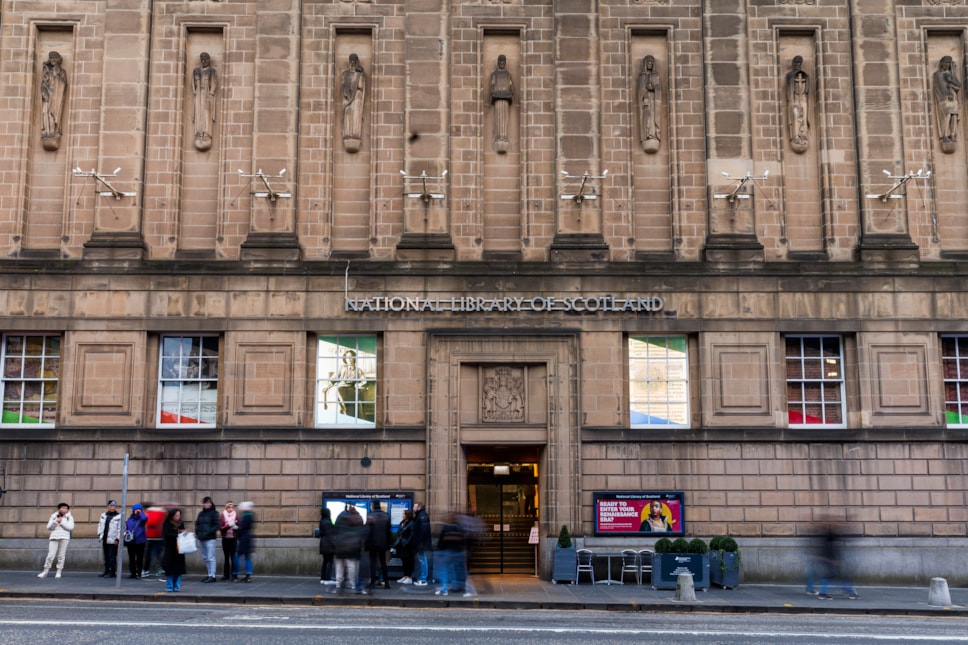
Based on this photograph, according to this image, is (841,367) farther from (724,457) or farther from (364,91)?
(364,91)

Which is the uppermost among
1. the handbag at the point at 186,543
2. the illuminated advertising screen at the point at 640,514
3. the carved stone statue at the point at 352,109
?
the carved stone statue at the point at 352,109

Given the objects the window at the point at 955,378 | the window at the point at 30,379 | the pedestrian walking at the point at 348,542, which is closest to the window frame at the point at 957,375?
the window at the point at 955,378

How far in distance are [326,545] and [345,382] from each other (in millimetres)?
5439

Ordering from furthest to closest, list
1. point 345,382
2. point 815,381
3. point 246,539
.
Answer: point 815,381, point 345,382, point 246,539

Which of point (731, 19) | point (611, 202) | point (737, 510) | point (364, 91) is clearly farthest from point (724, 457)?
point (364, 91)

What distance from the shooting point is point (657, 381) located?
84.5ft

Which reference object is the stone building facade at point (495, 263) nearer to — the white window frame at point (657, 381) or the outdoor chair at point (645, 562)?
the white window frame at point (657, 381)

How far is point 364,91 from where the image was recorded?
26406mm

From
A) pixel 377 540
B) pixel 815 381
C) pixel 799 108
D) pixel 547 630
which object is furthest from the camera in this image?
pixel 799 108

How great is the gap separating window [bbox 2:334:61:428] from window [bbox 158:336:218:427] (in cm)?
280

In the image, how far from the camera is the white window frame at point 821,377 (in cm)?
2569

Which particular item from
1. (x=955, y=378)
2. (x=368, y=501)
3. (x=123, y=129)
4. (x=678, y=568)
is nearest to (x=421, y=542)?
(x=368, y=501)

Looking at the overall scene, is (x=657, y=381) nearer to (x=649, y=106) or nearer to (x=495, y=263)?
(x=495, y=263)

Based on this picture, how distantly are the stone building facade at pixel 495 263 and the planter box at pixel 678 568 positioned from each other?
213cm
